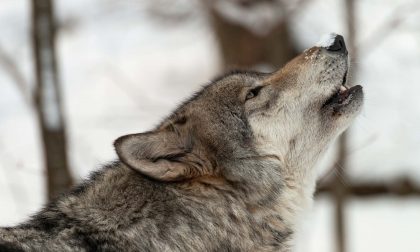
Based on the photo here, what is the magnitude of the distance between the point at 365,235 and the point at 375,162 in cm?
170

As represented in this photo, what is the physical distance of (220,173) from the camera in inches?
193

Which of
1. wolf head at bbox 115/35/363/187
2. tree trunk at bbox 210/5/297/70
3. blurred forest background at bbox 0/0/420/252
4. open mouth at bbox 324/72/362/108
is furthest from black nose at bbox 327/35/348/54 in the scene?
tree trunk at bbox 210/5/297/70

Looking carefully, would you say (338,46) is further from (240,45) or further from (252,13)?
(240,45)

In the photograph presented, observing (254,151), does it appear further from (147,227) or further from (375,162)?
(375,162)

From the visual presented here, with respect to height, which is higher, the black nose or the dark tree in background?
the dark tree in background

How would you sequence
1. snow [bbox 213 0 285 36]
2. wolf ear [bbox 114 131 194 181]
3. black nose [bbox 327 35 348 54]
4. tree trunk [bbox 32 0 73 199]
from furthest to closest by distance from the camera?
snow [bbox 213 0 285 36], tree trunk [bbox 32 0 73 199], black nose [bbox 327 35 348 54], wolf ear [bbox 114 131 194 181]

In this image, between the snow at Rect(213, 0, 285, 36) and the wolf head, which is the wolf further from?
the snow at Rect(213, 0, 285, 36)

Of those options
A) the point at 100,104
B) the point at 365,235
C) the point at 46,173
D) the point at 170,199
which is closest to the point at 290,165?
the point at 170,199

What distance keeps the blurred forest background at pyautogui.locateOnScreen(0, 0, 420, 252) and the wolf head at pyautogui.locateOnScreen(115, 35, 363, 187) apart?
300cm

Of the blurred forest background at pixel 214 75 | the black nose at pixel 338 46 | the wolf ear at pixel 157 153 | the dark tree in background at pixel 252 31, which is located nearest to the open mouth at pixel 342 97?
the black nose at pixel 338 46

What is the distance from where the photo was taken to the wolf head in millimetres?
4844

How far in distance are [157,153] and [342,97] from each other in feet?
4.01

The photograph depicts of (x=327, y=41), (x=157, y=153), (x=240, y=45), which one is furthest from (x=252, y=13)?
(x=157, y=153)

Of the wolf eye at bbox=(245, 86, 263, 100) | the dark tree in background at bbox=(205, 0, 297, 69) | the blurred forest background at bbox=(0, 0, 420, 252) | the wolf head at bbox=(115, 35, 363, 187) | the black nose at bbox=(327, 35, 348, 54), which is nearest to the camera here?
the wolf head at bbox=(115, 35, 363, 187)
